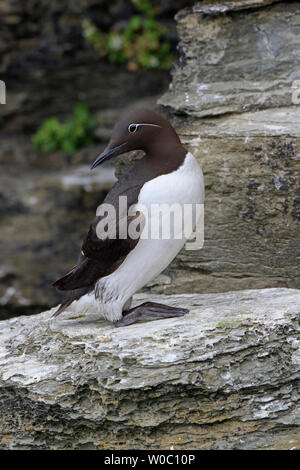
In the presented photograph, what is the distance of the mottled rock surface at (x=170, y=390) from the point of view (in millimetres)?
3863

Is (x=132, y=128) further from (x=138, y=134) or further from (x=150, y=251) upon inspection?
(x=150, y=251)

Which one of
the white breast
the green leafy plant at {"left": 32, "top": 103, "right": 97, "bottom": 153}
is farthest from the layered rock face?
the green leafy plant at {"left": 32, "top": 103, "right": 97, "bottom": 153}

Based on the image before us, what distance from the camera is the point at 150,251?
4.06 m

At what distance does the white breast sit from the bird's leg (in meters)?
0.05

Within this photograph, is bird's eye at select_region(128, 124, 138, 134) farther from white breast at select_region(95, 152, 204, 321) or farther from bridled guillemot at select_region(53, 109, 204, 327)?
white breast at select_region(95, 152, 204, 321)

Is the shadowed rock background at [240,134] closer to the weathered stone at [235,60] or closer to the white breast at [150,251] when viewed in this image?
the weathered stone at [235,60]

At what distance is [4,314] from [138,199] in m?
5.37

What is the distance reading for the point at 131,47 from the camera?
920 centimetres

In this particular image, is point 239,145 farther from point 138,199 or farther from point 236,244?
point 138,199

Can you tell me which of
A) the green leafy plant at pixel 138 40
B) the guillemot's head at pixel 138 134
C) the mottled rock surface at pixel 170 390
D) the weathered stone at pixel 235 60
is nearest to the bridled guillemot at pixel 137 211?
the guillemot's head at pixel 138 134

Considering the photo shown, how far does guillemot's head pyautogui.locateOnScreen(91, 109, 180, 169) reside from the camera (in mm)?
4039

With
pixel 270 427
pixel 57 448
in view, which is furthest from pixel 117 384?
pixel 270 427

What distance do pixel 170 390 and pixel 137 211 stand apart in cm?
99

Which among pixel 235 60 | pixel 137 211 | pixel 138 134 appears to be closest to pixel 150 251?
pixel 137 211
